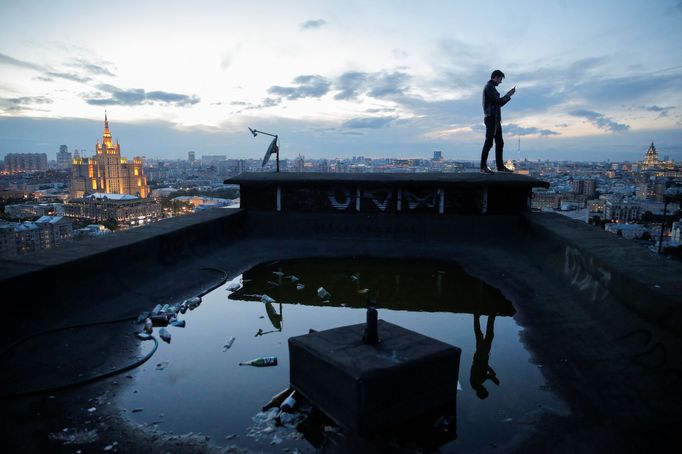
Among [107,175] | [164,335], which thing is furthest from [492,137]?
[107,175]

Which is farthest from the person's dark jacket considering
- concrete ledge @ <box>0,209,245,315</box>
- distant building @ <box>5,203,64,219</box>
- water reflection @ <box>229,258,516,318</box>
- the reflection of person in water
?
distant building @ <box>5,203,64,219</box>

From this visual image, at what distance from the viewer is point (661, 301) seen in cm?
538

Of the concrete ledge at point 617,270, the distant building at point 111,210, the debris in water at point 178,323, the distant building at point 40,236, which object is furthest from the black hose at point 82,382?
the distant building at point 111,210

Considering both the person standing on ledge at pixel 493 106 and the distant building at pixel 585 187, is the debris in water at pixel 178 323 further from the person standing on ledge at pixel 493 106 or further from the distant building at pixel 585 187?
the distant building at pixel 585 187

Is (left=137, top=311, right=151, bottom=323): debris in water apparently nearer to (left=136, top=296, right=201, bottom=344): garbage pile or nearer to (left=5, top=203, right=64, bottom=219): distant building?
(left=136, top=296, right=201, bottom=344): garbage pile

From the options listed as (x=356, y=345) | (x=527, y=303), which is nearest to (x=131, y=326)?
(x=356, y=345)

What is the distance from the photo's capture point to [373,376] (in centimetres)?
378

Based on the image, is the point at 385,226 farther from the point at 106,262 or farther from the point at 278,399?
the point at 278,399

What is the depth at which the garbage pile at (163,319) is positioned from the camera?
6.36 metres

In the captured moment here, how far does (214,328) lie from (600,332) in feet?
20.2

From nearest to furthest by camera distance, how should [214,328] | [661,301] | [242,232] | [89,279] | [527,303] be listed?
1. [661,301]
2. [214,328]
3. [89,279]
4. [527,303]
5. [242,232]

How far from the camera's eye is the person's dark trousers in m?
13.7

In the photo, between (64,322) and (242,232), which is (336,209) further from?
(64,322)

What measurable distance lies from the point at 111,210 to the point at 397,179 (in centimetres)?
10967
